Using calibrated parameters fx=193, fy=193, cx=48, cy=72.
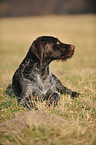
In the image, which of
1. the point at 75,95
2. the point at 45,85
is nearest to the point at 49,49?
the point at 45,85

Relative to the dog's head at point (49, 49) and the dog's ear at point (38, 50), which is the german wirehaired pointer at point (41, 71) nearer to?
the dog's head at point (49, 49)

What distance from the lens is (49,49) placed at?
4848mm

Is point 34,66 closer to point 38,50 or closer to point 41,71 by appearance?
point 41,71

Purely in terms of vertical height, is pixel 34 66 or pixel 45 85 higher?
pixel 34 66

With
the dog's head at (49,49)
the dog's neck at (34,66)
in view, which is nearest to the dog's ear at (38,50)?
the dog's head at (49,49)

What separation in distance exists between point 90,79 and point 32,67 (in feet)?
8.01

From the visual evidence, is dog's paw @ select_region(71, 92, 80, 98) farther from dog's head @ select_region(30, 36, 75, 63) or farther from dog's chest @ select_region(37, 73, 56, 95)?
dog's head @ select_region(30, 36, 75, 63)

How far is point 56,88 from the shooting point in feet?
18.3

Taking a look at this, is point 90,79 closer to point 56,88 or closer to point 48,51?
point 56,88

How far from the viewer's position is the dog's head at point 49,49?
4.51 metres

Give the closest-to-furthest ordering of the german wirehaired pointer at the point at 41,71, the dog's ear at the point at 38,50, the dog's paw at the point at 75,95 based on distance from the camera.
→ the dog's ear at the point at 38,50 → the german wirehaired pointer at the point at 41,71 → the dog's paw at the point at 75,95

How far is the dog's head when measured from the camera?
4508 millimetres

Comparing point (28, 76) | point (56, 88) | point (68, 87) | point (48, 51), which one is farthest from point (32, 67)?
point (68, 87)

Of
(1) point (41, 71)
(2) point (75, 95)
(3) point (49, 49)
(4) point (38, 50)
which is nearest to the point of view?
(4) point (38, 50)
